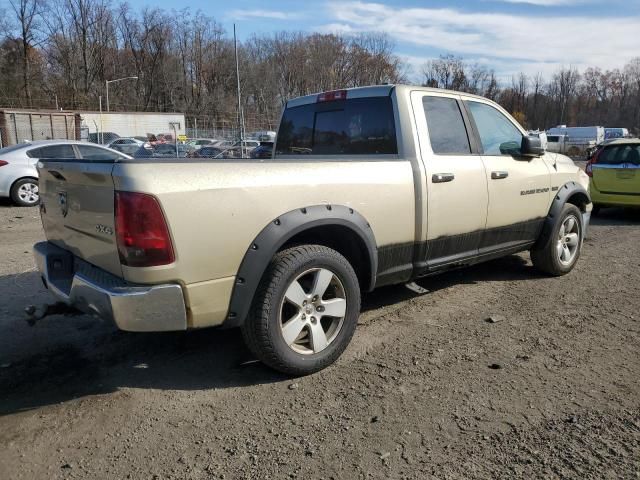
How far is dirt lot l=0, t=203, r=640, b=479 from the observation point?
2.64m

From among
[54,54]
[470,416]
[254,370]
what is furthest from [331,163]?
[54,54]

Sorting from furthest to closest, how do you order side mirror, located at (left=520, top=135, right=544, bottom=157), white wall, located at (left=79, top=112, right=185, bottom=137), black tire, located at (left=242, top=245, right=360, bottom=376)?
white wall, located at (left=79, top=112, right=185, bottom=137)
side mirror, located at (left=520, top=135, right=544, bottom=157)
black tire, located at (left=242, top=245, right=360, bottom=376)

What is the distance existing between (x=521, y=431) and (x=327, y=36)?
281 feet

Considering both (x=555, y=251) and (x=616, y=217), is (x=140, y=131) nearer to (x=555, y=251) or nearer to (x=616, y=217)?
(x=616, y=217)

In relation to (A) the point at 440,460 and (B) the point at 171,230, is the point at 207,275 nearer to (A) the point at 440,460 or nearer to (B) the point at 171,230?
(B) the point at 171,230

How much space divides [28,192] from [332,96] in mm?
9616

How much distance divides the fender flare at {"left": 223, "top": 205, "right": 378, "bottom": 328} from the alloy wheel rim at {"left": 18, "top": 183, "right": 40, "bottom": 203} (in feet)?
33.9

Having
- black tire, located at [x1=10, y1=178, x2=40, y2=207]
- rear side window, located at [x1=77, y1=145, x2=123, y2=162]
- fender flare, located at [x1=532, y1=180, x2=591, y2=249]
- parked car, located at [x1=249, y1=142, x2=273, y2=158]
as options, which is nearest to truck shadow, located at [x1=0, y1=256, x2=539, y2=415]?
fender flare, located at [x1=532, y1=180, x2=591, y2=249]

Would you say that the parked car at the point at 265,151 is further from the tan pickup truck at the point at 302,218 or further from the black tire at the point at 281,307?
the black tire at the point at 281,307

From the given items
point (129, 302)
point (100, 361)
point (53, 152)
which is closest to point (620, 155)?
point (100, 361)

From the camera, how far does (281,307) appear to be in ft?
10.9

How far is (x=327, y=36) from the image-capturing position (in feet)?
270

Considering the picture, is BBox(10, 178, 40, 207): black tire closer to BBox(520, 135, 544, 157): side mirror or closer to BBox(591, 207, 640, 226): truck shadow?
BBox(520, 135, 544, 157): side mirror

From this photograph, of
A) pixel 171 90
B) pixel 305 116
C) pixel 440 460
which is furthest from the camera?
pixel 171 90
